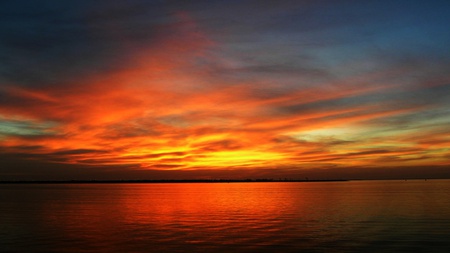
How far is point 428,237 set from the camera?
43781 millimetres

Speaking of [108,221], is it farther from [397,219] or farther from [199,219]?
[397,219]

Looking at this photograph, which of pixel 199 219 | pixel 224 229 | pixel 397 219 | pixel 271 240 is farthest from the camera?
pixel 199 219

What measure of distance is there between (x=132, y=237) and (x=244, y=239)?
39.6ft

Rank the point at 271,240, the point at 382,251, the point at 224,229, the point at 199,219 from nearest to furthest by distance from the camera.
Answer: the point at 382,251 → the point at 271,240 → the point at 224,229 → the point at 199,219

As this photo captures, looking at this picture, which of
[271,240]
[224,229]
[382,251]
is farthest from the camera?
[224,229]

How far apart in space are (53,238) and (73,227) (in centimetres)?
909

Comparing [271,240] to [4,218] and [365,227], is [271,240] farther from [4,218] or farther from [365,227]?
[4,218]

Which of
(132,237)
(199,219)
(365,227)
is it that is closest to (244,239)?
(132,237)

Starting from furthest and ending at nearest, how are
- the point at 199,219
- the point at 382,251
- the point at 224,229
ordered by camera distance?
the point at 199,219 → the point at 224,229 → the point at 382,251

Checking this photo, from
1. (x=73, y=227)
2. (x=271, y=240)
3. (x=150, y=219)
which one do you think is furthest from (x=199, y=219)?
(x=271, y=240)

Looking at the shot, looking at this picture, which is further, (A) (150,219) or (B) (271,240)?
(A) (150,219)

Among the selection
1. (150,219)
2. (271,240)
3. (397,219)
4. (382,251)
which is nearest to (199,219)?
(150,219)

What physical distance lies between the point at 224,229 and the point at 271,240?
10.1m

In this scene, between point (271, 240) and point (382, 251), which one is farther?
point (271, 240)
